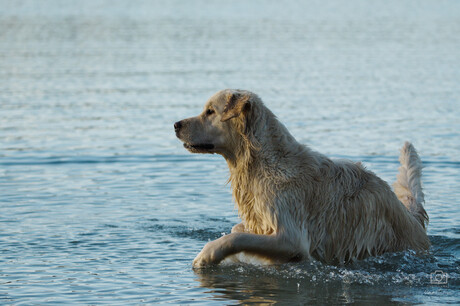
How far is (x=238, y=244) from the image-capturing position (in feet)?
28.1

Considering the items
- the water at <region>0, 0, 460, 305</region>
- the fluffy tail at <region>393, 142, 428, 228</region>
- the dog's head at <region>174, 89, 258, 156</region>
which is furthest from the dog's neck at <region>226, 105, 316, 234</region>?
the fluffy tail at <region>393, 142, 428, 228</region>

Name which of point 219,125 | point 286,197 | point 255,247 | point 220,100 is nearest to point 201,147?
point 219,125

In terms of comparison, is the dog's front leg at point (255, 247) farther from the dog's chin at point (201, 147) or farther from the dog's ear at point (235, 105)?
the dog's ear at point (235, 105)

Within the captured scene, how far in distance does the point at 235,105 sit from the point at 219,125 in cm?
39

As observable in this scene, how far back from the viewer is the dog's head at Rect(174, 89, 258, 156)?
345 inches

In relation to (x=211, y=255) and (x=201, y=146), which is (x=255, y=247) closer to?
(x=211, y=255)

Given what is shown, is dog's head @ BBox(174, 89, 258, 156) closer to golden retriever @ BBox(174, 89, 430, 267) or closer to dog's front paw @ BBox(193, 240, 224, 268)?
golden retriever @ BBox(174, 89, 430, 267)

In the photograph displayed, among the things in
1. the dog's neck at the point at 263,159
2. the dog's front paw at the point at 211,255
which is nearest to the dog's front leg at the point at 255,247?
the dog's front paw at the point at 211,255

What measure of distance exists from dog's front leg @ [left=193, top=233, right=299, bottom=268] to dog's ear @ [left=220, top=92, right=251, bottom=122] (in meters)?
1.30

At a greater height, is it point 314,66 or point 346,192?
point 314,66

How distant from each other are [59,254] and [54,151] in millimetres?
6307

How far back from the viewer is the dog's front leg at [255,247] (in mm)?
8547

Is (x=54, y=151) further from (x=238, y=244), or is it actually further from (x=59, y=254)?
(x=238, y=244)

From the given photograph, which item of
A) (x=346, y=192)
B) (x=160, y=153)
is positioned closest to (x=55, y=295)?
(x=346, y=192)
